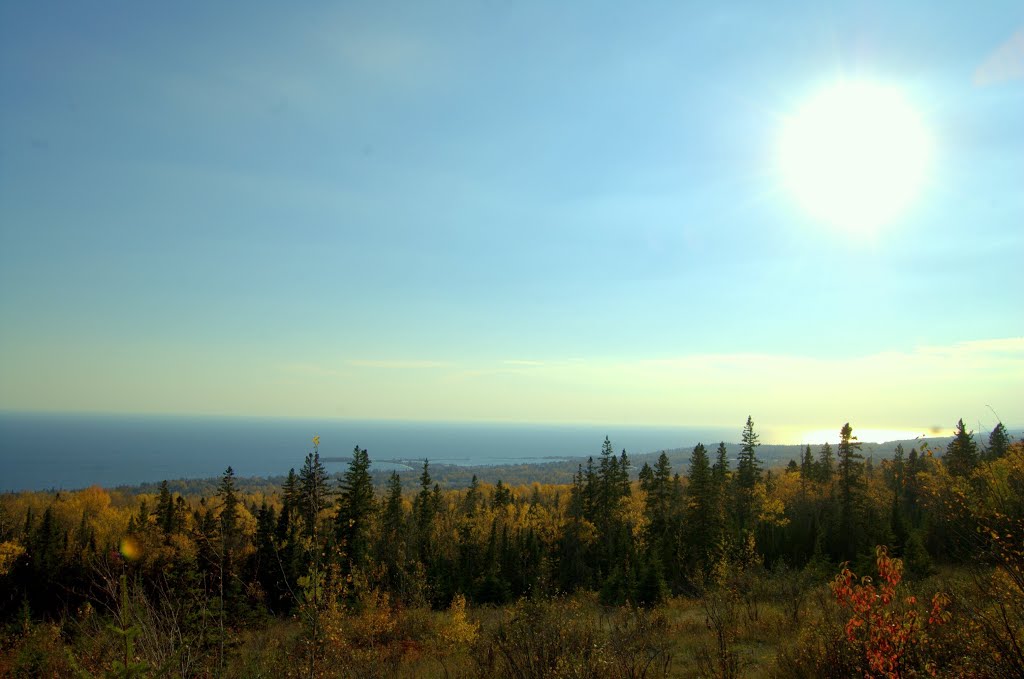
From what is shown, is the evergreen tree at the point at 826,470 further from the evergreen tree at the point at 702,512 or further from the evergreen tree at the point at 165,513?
the evergreen tree at the point at 165,513

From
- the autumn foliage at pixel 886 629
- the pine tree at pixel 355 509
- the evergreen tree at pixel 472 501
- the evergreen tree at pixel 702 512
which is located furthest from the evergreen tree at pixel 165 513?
the autumn foliage at pixel 886 629

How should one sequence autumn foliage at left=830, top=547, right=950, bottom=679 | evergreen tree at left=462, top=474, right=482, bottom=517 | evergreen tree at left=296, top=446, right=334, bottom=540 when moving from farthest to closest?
evergreen tree at left=462, top=474, right=482, bottom=517 < autumn foliage at left=830, top=547, right=950, bottom=679 < evergreen tree at left=296, top=446, right=334, bottom=540

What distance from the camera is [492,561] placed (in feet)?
131

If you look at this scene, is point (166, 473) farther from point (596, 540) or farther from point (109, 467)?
point (596, 540)

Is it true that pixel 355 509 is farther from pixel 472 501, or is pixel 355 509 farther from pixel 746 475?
pixel 746 475

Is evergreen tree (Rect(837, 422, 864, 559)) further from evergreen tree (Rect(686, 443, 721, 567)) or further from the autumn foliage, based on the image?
the autumn foliage

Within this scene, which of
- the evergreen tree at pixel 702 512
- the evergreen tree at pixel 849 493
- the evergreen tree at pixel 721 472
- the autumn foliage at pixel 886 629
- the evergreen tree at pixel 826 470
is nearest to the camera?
the autumn foliage at pixel 886 629

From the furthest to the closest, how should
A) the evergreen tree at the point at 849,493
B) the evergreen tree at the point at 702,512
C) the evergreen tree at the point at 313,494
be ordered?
1. the evergreen tree at the point at 702,512
2. the evergreen tree at the point at 849,493
3. the evergreen tree at the point at 313,494

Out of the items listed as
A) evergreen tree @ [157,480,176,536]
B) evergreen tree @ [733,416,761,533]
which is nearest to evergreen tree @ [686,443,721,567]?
evergreen tree @ [733,416,761,533]

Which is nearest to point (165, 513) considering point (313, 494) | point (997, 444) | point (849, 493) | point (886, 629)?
point (313, 494)

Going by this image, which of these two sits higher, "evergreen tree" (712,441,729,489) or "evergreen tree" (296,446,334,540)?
"evergreen tree" (296,446,334,540)

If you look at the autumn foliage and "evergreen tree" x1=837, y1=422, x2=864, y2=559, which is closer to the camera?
the autumn foliage

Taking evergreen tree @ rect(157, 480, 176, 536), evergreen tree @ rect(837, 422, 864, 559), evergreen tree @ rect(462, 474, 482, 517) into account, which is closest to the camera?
evergreen tree @ rect(837, 422, 864, 559)

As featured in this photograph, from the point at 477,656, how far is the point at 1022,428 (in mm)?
10641
